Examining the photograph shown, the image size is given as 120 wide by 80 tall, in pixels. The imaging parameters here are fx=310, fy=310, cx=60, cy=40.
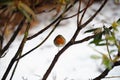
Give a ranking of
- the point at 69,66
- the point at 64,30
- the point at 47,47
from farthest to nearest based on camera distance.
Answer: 1. the point at 64,30
2. the point at 47,47
3. the point at 69,66

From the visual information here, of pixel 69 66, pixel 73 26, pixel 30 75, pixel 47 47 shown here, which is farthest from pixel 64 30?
pixel 30 75

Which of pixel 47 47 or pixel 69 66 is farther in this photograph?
pixel 47 47

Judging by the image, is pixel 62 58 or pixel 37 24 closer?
pixel 62 58

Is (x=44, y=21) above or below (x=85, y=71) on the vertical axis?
above

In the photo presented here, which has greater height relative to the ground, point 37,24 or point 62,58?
point 37,24

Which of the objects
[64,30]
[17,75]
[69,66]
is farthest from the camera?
[64,30]

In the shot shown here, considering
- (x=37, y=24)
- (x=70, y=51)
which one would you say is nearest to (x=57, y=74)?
(x=70, y=51)

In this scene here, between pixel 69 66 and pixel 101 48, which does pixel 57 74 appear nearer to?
pixel 69 66

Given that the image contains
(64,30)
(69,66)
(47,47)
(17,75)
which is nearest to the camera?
(17,75)

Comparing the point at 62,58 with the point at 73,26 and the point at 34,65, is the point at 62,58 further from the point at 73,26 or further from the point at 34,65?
the point at 73,26
